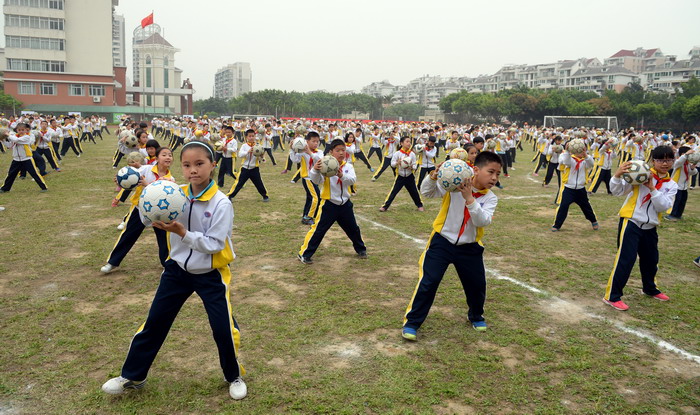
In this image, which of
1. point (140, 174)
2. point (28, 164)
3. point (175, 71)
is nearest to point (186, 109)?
point (175, 71)

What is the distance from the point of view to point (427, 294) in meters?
4.32

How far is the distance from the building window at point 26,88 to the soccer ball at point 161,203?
2772 inches

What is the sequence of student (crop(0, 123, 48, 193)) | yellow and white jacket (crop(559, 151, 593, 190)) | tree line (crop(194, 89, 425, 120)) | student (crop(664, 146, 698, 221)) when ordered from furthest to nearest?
tree line (crop(194, 89, 425, 120)) < student (crop(0, 123, 48, 193)) < student (crop(664, 146, 698, 221)) < yellow and white jacket (crop(559, 151, 593, 190))

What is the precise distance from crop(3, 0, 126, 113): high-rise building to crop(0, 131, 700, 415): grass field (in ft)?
208

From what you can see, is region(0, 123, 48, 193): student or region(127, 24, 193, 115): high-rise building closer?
region(0, 123, 48, 193): student

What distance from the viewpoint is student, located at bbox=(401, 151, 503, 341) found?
4.25m

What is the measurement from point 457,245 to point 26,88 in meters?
71.0

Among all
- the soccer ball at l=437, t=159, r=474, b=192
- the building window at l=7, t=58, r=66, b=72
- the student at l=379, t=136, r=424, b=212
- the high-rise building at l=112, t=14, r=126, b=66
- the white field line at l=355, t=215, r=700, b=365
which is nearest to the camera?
the soccer ball at l=437, t=159, r=474, b=192

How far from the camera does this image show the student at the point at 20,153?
35.0 feet

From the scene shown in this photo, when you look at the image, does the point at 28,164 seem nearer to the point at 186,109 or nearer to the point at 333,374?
the point at 333,374

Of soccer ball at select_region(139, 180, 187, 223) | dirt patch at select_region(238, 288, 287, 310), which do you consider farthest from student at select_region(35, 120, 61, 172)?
soccer ball at select_region(139, 180, 187, 223)

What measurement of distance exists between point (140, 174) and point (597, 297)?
5.46 meters

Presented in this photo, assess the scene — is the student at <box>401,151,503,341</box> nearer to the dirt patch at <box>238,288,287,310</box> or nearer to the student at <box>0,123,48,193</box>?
the dirt patch at <box>238,288,287,310</box>

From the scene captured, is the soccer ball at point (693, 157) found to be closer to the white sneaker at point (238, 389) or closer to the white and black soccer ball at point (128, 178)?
the white sneaker at point (238, 389)
